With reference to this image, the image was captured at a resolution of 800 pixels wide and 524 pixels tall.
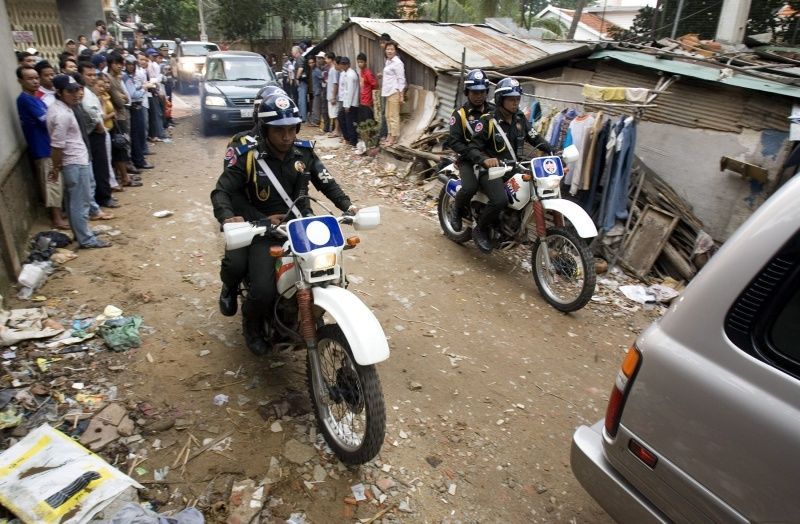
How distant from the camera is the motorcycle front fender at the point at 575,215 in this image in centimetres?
462

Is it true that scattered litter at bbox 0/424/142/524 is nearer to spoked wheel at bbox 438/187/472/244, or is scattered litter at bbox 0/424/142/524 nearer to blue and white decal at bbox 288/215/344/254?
blue and white decal at bbox 288/215/344/254

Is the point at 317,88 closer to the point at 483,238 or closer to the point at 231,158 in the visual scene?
the point at 483,238

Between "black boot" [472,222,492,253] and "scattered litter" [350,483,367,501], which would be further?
"black boot" [472,222,492,253]

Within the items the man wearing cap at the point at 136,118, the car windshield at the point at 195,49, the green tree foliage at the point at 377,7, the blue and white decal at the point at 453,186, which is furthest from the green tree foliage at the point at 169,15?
the blue and white decal at the point at 453,186

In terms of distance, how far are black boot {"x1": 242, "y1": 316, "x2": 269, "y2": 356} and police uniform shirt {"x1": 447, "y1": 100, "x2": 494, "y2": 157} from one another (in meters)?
2.96

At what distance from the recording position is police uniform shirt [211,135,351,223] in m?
3.37

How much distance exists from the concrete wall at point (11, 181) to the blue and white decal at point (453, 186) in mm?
4576

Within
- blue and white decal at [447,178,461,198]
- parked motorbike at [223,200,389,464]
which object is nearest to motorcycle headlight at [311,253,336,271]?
parked motorbike at [223,200,389,464]

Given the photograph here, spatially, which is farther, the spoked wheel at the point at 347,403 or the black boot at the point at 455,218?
the black boot at the point at 455,218

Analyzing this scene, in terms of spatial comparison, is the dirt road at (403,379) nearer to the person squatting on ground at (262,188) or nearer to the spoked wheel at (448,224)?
the spoked wheel at (448,224)

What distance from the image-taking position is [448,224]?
6520 millimetres

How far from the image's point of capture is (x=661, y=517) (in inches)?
74.4

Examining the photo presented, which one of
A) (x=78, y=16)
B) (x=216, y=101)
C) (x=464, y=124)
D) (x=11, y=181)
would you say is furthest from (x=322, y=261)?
(x=78, y=16)

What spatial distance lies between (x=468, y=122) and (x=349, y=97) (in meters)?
6.57
